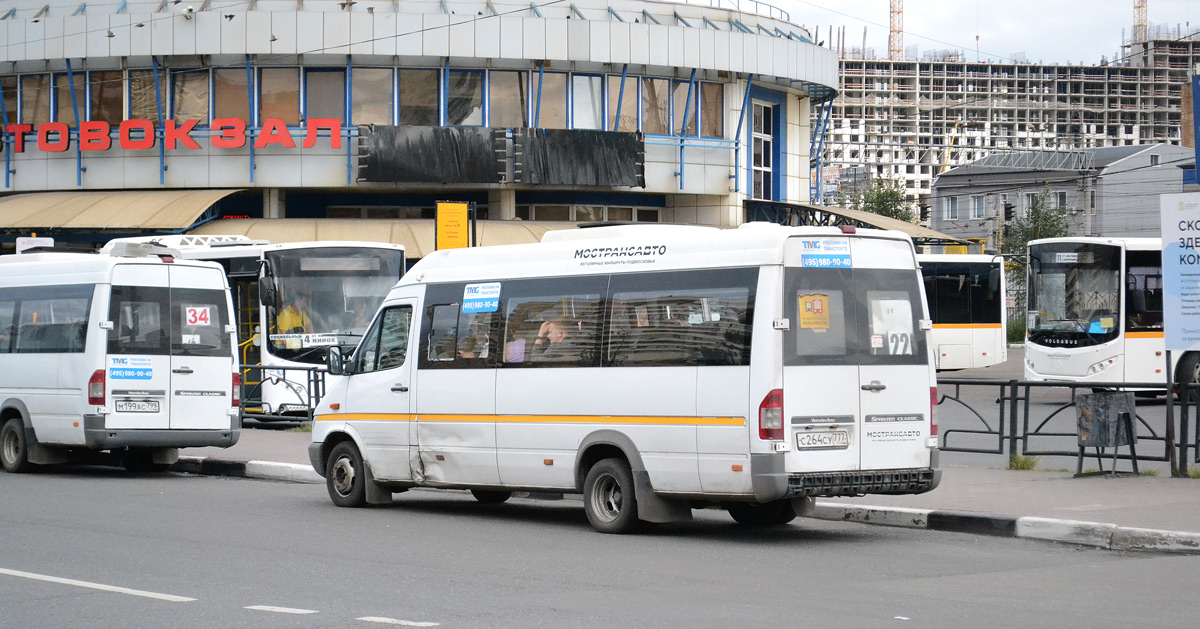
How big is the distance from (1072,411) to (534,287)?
14914 millimetres

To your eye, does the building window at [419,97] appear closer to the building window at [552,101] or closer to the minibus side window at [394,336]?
the building window at [552,101]

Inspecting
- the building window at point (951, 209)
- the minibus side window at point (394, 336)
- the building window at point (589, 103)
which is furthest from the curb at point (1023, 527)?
the building window at point (951, 209)

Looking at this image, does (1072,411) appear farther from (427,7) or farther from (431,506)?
(427,7)

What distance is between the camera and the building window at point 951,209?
10706cm

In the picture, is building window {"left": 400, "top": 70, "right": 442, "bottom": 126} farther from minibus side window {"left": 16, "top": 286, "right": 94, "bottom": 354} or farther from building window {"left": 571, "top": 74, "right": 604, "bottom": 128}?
minibus side window {"left": 16, "top": 286, "right": 94, "bottom": 354}

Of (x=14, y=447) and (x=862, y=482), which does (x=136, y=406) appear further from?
(x=862, y=482)

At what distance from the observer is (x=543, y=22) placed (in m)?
42.2

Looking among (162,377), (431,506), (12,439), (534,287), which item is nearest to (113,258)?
(162,377)

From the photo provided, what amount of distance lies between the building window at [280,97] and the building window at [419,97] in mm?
3151

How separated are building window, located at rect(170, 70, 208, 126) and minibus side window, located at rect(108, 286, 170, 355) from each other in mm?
26112

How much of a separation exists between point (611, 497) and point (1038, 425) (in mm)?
7786

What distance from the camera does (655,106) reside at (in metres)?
44.2

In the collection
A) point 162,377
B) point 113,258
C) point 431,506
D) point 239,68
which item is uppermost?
point 239,68

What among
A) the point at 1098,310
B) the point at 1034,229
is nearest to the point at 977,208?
the point at 1034,229
